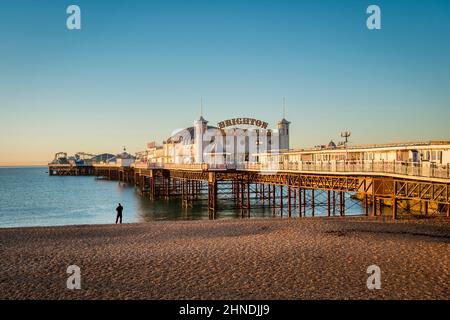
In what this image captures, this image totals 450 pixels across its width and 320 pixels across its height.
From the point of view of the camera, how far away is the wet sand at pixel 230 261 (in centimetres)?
1122

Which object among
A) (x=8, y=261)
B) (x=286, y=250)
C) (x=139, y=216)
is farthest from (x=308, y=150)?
(x=8, y=261)

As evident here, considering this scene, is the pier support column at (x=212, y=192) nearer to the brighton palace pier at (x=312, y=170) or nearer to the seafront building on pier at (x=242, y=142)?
the brighton palace pier at (x=312, y=170)

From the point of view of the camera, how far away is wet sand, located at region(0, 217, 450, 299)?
36.8ft

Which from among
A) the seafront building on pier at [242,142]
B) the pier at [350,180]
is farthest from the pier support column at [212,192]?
the seafront building on pier at [242,142]

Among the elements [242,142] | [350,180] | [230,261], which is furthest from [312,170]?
[242,142]

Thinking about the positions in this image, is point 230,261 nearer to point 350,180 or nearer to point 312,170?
point 312,170

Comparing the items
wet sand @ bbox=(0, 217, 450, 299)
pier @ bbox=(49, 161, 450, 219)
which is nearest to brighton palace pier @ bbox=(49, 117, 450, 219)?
pier @ bbox=(49, 161, 450, 219)

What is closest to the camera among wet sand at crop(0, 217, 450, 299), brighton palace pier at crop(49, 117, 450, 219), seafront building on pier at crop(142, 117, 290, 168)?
wet sand at crop(0, 217, 450, 299)

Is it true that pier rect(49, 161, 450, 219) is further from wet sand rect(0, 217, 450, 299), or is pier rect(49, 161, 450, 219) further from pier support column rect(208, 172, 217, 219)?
wet sand rect(0, 217, 450, 299)

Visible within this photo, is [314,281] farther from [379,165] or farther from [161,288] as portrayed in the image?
[379,165]

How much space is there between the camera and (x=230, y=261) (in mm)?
14594

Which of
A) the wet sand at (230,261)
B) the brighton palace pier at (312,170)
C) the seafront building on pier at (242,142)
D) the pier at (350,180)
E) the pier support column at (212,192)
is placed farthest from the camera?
the seafront building on pier at (242,142)

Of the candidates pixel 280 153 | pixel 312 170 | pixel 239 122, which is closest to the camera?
pixel 312 170

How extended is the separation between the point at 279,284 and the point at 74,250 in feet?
31.6
